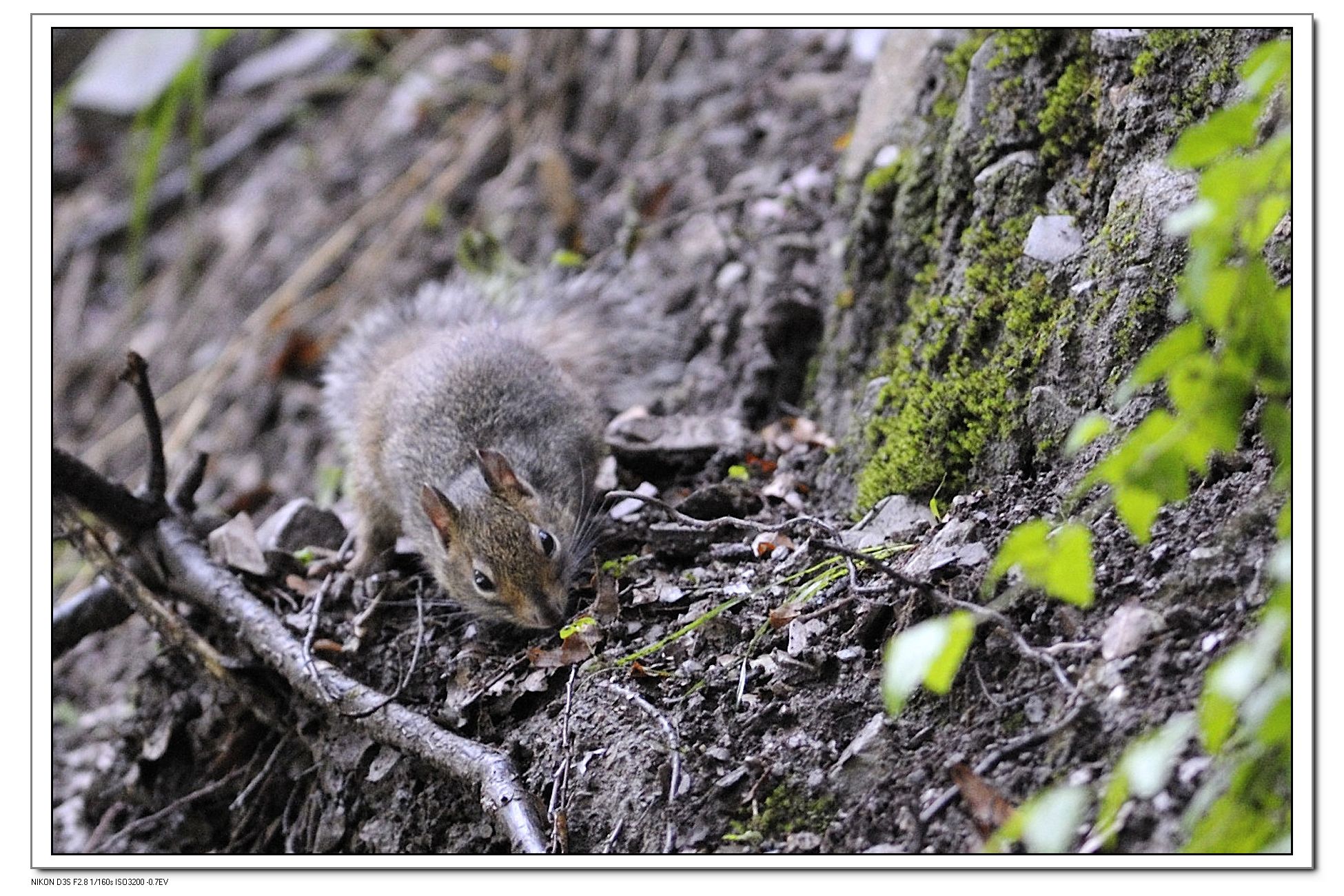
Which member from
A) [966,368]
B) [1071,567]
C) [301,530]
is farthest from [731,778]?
[301,530]

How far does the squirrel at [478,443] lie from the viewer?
274cm

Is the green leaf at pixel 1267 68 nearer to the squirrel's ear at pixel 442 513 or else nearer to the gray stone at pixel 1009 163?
the gray stone at pixel 1009 163

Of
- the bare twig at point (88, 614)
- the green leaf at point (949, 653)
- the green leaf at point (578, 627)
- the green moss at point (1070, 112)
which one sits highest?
the green moss at point (1070, 112)

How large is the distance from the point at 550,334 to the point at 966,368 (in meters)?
1.51

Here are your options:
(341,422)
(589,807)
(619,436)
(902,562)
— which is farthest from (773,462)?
(341,422)

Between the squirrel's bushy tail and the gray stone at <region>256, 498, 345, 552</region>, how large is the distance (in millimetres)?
350

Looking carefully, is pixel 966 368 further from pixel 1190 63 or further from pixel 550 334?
pixel 550 334

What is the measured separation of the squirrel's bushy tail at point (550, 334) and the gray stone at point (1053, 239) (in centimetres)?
132

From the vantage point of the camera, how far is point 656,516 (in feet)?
9.11

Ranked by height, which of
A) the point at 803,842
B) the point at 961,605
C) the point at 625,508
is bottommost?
the point at 803,842

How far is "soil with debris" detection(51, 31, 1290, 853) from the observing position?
5.88 feet

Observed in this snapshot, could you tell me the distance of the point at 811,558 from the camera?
2307 mm

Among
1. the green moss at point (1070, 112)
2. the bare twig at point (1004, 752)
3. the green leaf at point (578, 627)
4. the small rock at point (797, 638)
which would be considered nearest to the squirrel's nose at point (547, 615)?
the green leaf at point (578, 627)
